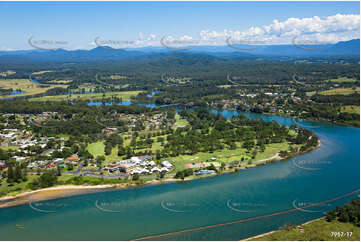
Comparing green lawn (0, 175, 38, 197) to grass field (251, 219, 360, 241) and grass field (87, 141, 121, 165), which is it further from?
grass field (251, 219, 360, 241)

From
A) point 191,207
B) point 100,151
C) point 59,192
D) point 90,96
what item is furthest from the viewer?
point 90,96

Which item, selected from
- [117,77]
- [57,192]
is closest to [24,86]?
[117,77]

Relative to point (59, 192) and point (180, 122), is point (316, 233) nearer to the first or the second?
point (59, 192)

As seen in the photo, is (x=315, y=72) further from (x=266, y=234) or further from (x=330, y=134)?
(x=266, y=234)

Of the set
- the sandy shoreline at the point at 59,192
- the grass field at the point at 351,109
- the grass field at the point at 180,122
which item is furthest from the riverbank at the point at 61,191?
the grass field at the point at 351,109

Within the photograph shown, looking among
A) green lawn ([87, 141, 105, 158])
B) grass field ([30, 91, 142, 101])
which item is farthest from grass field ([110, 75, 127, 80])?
green lawn ([87, 141, 105, 158])

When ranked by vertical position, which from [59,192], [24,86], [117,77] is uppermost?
[117,77]
